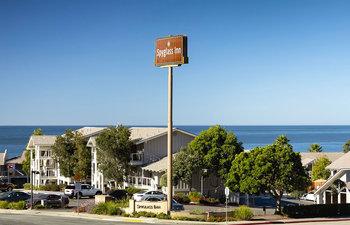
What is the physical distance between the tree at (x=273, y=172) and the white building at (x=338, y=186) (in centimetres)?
487

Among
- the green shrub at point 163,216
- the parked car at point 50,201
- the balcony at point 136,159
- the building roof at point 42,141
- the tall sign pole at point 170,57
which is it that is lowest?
the green shrub at point 163,216

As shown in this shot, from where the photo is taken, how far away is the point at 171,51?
167 ft

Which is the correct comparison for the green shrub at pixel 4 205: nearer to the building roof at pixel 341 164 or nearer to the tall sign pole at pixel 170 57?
the tall sign pole at pixel 170 57

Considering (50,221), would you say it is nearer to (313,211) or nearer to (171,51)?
(171,51)

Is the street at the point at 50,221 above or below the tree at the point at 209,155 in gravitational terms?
below

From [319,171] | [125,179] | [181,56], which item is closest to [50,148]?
[125,179]

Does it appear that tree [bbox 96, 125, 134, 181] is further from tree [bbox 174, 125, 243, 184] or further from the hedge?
the hedge

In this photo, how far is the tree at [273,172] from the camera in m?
51.5

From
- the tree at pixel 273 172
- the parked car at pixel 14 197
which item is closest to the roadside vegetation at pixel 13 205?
the parked car at pixel 14 197

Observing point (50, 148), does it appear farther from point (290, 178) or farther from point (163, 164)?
point (290, 178)

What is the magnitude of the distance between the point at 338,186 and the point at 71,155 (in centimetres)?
4660

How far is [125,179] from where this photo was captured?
80688 mm

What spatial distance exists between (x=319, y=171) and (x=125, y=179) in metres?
31.0

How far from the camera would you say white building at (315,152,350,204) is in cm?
5569
